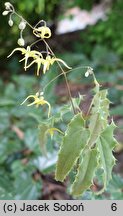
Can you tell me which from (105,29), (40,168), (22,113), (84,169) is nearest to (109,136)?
(84,169)

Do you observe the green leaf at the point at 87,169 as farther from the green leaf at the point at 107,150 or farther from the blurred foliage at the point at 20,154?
the blurred foliage at the point at 20,154

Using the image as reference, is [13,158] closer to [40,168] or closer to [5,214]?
[40,168]

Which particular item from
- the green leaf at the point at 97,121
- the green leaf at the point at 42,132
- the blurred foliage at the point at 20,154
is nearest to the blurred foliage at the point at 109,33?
the blurred foliage at the point at 20,154

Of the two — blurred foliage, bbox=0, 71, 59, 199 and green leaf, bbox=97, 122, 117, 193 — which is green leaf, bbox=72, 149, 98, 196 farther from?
blurred foliage, bbox=0, 71, 59, 199

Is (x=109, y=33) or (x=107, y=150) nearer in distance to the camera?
(x=107, y=150)

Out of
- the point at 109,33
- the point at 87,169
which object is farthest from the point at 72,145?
the point at 109,33

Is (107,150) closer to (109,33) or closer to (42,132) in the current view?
(42,132)

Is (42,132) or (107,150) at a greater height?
(42,132)

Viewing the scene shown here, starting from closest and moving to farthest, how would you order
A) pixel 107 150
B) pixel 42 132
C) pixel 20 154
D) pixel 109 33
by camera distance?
pixel 107 150 → pixel 42 132 → pixel 20 154 → pixel 109 33
